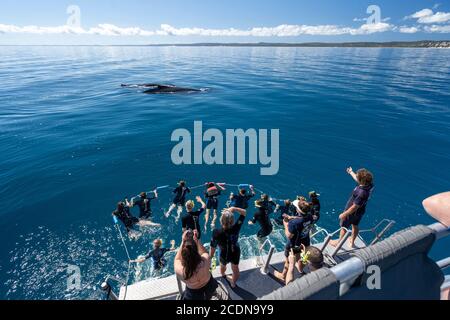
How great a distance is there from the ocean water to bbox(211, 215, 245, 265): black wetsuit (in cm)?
371

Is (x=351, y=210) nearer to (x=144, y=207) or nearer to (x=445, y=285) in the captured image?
(x=445, y=285)

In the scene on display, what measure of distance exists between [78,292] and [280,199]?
981 centimetres

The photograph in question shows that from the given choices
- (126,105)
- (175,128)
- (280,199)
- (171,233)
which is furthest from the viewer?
(126,105)

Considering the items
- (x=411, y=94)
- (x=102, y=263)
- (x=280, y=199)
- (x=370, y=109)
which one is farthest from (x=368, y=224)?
(x=411, y=94)

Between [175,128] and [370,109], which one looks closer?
[175,128]

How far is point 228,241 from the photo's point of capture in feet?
20.9

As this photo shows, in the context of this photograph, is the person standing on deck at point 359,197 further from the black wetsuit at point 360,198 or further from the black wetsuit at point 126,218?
the black wetsuit at point 126,218

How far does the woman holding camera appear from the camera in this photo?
4.71m

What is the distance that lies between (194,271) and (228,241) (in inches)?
67.8

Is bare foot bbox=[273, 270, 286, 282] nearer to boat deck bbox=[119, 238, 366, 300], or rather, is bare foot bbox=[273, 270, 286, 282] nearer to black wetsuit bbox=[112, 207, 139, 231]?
boat deck bbox=[119, 238, 366, 300]
